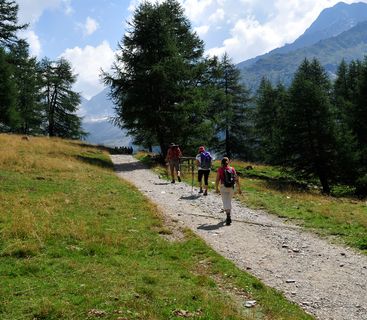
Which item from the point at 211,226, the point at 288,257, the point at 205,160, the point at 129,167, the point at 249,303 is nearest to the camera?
the point at 249,303

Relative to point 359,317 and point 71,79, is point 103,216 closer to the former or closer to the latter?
point 359,317

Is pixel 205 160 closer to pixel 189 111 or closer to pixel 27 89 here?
pixel 189 111

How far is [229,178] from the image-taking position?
52.1ft

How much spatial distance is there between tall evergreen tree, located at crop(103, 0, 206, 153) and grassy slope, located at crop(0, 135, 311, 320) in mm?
20743

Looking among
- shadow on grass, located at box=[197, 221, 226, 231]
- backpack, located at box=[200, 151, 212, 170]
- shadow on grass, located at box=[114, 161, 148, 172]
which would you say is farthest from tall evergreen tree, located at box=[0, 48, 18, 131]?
shadow on grass, located at box=[197, 221, 226, 231]

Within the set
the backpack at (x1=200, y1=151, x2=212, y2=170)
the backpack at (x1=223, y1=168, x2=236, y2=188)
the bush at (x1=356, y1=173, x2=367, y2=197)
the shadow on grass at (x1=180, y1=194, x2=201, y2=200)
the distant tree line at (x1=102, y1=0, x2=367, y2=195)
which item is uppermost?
the distant tree line at (x1=102, y1=0, x2=367, y2=195)

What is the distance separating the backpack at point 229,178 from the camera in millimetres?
15812

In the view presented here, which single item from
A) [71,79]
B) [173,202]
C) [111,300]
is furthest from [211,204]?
[71,79]

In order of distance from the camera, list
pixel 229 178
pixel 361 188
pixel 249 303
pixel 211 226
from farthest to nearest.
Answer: pixel 361 188 → pixel 229 178 → pixel 211 226 → pixel 249 303

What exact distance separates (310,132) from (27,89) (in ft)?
144

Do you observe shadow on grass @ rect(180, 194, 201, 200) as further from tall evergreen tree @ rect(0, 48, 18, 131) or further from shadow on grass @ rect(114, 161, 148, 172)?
tall evergreen tree @ rect(0, 48, 18, 131)

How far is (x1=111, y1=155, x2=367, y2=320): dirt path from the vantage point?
893 centimetres

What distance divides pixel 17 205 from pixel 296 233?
9.49 m

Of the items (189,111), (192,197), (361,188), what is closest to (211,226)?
(192,197)
